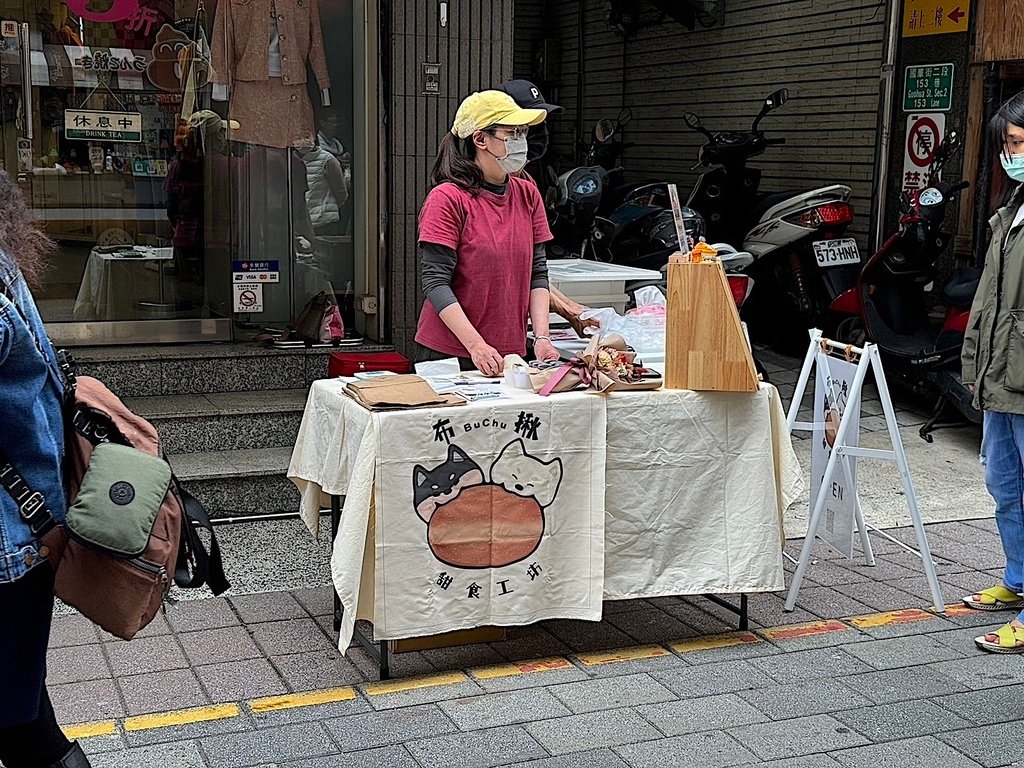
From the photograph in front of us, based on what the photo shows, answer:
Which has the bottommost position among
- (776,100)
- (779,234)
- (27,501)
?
(27,501)

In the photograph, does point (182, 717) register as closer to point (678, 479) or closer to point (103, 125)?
point (678, 479)

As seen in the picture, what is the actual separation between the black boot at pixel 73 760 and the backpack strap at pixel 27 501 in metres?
0.67

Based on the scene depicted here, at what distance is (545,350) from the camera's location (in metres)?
5.05

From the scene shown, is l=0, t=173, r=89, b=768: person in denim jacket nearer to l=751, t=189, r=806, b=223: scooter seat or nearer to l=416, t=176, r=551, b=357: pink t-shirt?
l=416, t=176, r=551, b=357: pink t-shirt

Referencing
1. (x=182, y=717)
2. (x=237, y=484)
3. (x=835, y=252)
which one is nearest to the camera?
(x=182, y=717)

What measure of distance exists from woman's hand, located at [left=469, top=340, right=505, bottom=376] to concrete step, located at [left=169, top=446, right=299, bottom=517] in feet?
6.13

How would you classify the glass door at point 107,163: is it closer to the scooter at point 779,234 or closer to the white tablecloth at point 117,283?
the white tablecloth at point 117,283

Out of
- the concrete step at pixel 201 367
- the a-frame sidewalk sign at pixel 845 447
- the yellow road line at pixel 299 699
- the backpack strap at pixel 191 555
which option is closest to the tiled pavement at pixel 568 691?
the yellow road line at pixel 299 699

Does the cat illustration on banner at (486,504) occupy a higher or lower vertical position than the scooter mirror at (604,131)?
lower

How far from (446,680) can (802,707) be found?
1250 mm

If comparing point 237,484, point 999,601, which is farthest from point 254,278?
point 999,601

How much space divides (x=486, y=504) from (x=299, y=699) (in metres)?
0.92

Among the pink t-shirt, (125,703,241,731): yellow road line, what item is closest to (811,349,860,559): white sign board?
the pink t-shirt

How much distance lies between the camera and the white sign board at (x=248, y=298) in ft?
25.2
